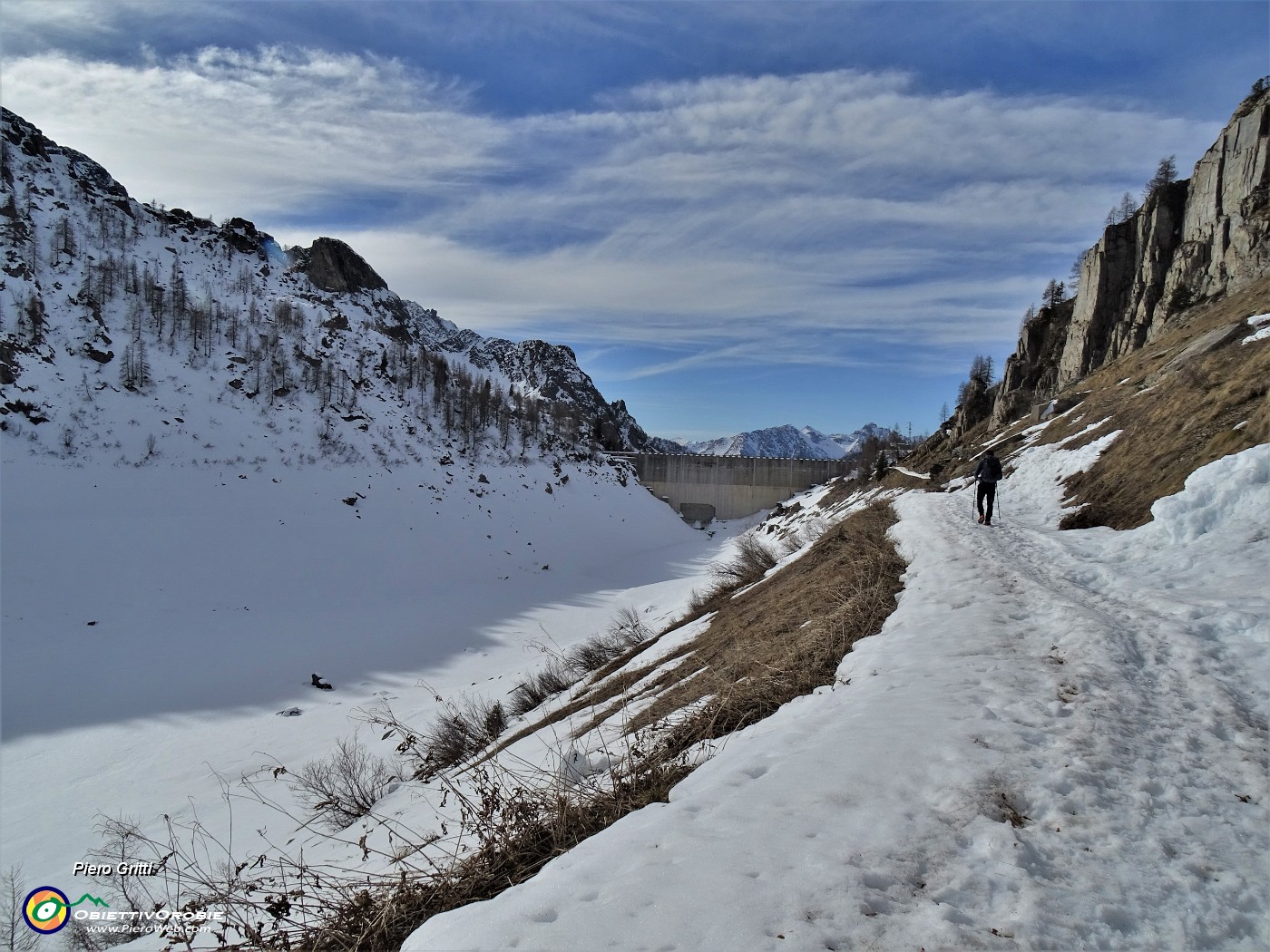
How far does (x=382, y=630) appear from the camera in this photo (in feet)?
66.7

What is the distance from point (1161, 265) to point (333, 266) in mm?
75722

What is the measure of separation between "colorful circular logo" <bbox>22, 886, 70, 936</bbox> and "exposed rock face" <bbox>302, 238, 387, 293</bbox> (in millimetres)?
70416

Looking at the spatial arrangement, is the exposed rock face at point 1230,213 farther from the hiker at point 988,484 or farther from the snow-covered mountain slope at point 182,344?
the snow-covered mountain slope at point 182,344

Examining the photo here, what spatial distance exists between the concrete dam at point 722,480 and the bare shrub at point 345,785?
6082 cm

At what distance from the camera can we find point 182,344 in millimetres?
33219

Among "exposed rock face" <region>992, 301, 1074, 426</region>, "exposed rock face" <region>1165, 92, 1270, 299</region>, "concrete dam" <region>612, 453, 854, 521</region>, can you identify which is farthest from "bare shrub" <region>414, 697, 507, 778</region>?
"concrete dam" <region>612, 453, 854, 521</region>

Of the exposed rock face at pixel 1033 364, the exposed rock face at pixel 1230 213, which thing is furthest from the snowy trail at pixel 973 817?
the exposed rock face at pixel 1033 364

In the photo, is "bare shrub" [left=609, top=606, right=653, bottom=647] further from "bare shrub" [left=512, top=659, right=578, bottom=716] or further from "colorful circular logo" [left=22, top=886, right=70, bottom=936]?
"colorful circular logo" [left=22, top=886, right=70, bottom=936]

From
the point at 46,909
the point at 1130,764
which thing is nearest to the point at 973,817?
the point at 1130,764

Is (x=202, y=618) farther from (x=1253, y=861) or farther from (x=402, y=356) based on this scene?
(x=402, y=356)

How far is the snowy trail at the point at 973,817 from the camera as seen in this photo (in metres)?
2.53

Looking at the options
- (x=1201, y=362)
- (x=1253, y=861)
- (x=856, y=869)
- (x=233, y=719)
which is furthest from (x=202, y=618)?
(x=1201, y=362)

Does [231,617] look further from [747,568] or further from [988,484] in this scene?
[988,484]

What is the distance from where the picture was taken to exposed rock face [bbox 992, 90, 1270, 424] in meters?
27.5
